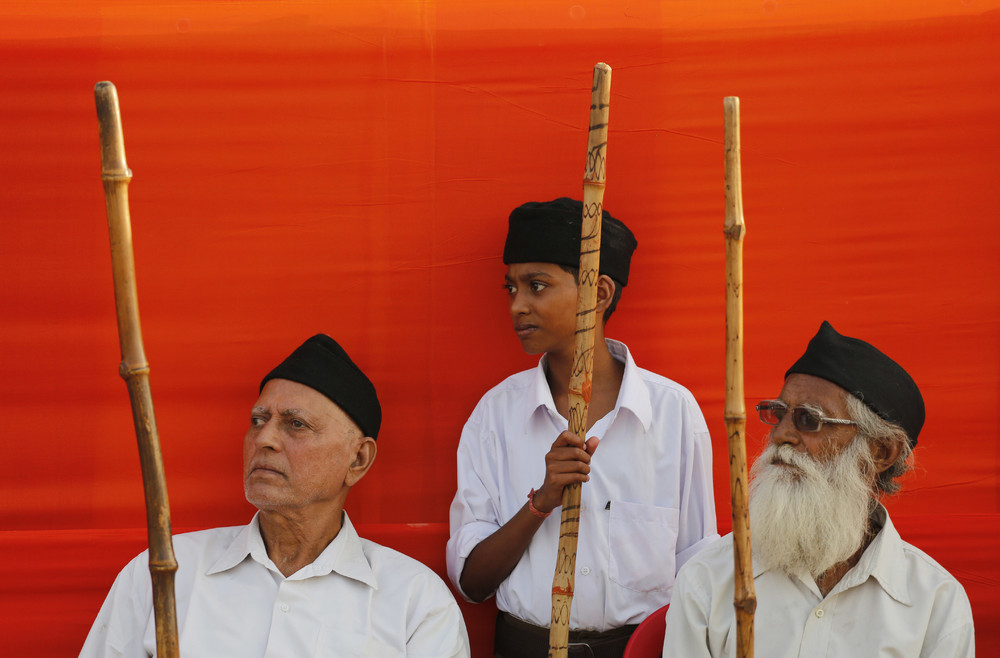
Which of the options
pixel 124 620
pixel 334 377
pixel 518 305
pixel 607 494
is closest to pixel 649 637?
pixel 607 494

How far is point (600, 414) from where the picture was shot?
303 cm

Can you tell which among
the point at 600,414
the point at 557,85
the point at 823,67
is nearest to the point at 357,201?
the point at 557,85

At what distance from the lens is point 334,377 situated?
2893mm

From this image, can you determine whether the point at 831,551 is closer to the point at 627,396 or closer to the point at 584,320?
the point at 627,396

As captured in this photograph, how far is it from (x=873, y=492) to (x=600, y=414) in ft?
2.74

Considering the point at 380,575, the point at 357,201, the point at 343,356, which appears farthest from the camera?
the point at 357,201

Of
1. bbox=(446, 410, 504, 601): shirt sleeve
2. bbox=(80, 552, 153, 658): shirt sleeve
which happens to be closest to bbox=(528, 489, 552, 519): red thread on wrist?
bbox=(446, 410, 504, 601): shirt sleeve

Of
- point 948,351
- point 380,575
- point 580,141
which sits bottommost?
point 380,575

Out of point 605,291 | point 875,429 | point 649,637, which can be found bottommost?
point 649,637

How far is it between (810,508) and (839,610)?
270mm

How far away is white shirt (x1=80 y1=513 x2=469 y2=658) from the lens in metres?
2.65

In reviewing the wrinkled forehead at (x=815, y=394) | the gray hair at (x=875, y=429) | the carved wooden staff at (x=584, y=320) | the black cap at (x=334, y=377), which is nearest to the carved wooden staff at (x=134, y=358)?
the carved wooden staff at (x=584, y=320)

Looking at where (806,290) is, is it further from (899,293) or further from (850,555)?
(850,555)

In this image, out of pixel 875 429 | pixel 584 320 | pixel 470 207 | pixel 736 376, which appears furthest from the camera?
pixel 470 207
